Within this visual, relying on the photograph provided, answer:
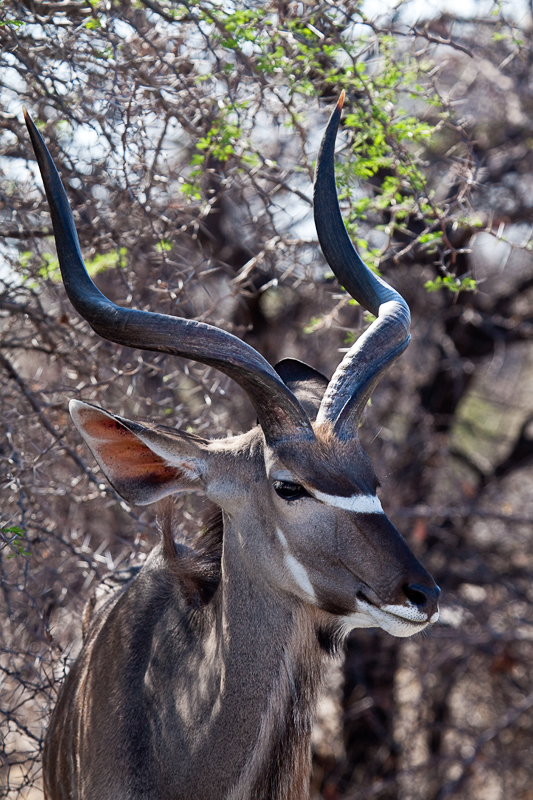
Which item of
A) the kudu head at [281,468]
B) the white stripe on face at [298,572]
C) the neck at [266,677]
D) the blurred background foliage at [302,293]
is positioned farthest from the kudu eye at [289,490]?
the blurred background foliage at [302,293]

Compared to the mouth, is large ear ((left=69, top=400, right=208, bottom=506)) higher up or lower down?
higher up

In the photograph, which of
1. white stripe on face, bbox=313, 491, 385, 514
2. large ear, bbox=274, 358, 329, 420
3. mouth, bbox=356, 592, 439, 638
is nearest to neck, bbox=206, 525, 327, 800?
mouth, bbox=356, 592, 439, 638

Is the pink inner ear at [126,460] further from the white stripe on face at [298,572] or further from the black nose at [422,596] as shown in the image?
the black nose at [422,596]

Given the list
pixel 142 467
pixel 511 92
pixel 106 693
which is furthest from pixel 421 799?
pixel 511 92

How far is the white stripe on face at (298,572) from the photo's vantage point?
7.84 feet

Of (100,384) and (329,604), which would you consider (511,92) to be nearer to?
(100,384)

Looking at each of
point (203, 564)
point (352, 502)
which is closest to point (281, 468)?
point (352, 502)

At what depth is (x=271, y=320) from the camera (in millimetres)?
6613

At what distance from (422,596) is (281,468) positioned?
1.84 feet

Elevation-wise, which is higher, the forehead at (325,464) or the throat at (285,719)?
the forehead at (325,464)

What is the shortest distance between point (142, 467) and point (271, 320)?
4091mm

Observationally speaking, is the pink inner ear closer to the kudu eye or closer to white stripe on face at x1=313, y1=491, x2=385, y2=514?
the kudu eye

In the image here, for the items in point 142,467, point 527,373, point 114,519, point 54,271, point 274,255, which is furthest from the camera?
point 527,373

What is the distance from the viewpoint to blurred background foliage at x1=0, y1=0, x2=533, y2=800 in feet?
11.8
